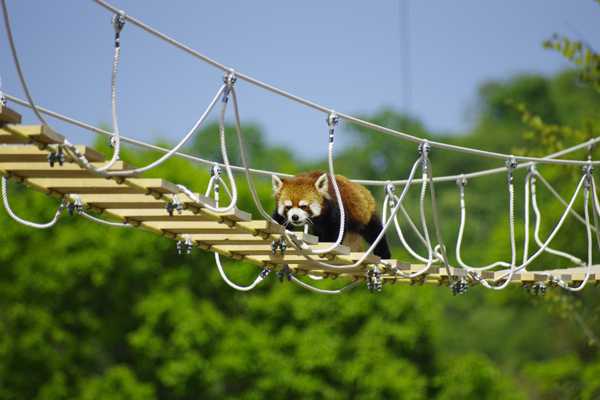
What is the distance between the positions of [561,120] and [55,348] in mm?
24164

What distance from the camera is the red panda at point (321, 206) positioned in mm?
4598

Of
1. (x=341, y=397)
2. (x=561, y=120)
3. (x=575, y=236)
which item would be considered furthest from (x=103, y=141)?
(x=561, y=120)

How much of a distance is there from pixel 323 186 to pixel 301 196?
21 cm

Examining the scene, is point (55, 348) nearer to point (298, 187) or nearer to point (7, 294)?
point (7, 294)

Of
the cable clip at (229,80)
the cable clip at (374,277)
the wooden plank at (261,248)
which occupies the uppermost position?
the cable clip at (229,80)

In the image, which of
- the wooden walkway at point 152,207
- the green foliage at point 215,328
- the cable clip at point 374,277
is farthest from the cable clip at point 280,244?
the green foliage at point 215,328

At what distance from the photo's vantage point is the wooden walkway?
9.43ft

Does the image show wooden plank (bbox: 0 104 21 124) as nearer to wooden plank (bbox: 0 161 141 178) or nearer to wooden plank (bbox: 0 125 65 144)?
wooden plank (bbox: 0 125 65 144)

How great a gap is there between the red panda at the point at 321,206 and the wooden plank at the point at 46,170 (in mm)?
1652

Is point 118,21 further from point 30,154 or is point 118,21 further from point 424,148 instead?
point 424,148

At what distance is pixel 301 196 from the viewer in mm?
4625

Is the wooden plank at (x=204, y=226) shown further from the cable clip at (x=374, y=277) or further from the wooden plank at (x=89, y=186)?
the cable clip at (x=374, y=277)

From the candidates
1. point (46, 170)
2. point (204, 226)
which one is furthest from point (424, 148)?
point (46, 170)

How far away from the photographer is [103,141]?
20.1 metres
